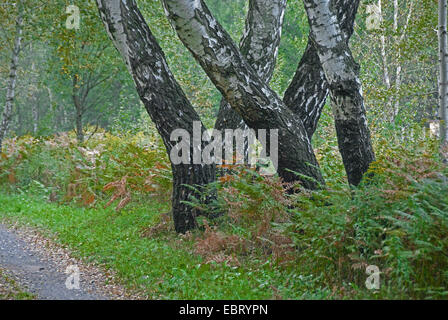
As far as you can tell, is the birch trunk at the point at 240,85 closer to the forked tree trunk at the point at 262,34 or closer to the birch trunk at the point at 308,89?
the birch trunk at the point at 308,89

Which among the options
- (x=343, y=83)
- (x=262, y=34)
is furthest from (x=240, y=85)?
(x=262, y=34)

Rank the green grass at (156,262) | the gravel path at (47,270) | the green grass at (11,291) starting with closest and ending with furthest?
the green grass at (156,262) < the green grass at (11,291) < the gravel path at (47,270)

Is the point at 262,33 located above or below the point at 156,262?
above

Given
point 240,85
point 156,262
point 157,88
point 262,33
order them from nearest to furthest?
Result: point 156,262 → point 240,85 → point 157,88 → point 262,33

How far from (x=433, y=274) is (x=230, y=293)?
195cm

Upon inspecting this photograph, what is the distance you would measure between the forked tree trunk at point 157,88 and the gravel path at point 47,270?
1.71 metres

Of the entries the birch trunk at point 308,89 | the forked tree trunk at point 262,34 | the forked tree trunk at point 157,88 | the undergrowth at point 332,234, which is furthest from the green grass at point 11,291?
the birch trunk at point 308,89

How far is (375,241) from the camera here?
16.4ft

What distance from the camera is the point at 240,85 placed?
6516 mm

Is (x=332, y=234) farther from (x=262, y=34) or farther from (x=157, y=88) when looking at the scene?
(x=262, y=34)

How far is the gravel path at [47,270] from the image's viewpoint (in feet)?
18.7

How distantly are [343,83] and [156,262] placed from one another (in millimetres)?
3254
